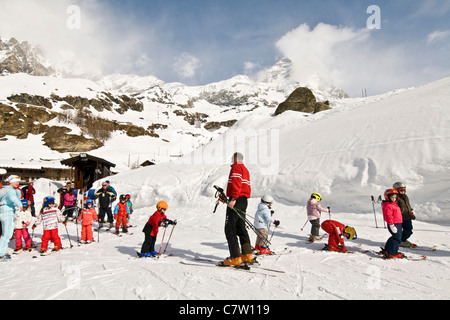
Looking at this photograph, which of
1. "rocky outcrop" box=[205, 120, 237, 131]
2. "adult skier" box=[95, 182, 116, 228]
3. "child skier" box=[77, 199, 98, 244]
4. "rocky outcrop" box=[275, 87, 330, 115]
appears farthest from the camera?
"rocky outcrop" box=[205, 120, 237, 131]

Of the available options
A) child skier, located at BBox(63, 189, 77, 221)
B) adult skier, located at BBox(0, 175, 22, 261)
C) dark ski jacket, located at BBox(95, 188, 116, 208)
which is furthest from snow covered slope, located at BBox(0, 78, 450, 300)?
child skier, located at BBox(63, 189, 77, 221)

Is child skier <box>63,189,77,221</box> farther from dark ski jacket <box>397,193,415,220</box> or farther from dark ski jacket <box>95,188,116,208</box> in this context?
dark ski jacket <box>397,193,415,220</box>

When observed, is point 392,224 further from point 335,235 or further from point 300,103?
point 300,103

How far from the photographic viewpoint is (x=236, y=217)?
414 centimetres

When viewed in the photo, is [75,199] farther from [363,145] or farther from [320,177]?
[363,145]

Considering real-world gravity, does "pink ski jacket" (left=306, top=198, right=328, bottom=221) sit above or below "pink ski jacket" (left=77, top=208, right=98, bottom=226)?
above

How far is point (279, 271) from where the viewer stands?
3855 millimetres

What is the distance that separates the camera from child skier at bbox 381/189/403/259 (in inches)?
180

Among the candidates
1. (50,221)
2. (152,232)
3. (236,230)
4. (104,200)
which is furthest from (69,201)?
(236,230)

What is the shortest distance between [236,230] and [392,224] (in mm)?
3092

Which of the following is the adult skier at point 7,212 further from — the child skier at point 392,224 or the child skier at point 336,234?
the child skier at point 392,224

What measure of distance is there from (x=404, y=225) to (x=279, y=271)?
3574 millimetres

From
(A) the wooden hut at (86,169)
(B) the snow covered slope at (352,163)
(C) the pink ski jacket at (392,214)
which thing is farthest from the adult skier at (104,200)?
(A) the wooden hut at (86,169)

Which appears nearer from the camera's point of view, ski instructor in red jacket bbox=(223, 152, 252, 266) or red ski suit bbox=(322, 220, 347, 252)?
ski instructor in red jacket bbox=(223, 152, 252, 266)
